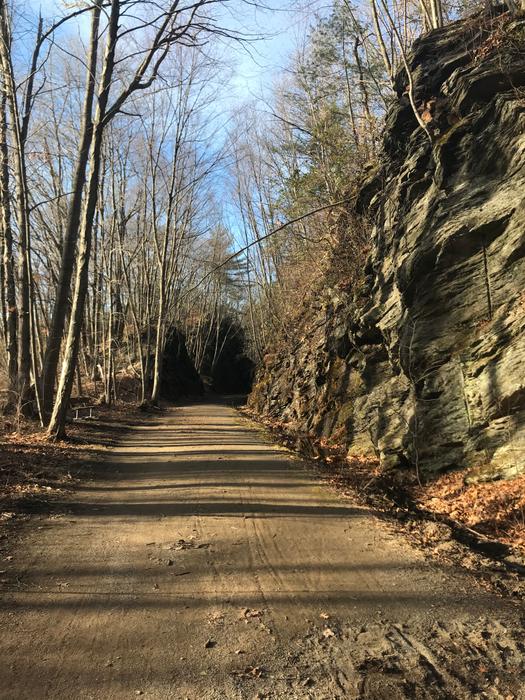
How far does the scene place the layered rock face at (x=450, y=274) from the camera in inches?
268

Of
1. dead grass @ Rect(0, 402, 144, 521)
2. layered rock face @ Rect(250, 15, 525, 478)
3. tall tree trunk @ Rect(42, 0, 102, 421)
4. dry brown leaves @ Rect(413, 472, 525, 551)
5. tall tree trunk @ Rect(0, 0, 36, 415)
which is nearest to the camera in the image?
dry brown leaves @ Rect(413, 472, 525, 551)

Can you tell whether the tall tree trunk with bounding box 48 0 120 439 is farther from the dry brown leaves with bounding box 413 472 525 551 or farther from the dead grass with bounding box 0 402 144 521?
the dry brown leaves with bounding box 413 472 525 551

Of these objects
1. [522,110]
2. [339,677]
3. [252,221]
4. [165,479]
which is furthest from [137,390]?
[339,677]

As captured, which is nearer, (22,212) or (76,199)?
(76,199)

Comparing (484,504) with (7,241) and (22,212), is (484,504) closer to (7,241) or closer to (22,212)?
(22,212)

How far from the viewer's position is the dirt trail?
2.69 meters

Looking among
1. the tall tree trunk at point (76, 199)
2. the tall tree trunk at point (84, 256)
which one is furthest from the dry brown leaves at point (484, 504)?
the tall tree trunk at point (76, 199)

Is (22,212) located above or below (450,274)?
above

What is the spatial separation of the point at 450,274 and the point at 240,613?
20.7ft

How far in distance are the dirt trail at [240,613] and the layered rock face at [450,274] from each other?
2436mm

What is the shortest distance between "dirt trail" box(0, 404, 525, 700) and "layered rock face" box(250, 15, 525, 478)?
7.99ft

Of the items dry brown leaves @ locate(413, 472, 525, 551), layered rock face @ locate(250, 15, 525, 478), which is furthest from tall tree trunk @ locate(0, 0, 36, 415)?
dry brown leaves @ locate(413, 472, 525, 551)

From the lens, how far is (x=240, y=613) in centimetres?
341

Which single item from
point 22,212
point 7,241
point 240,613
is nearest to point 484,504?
point 240,613
